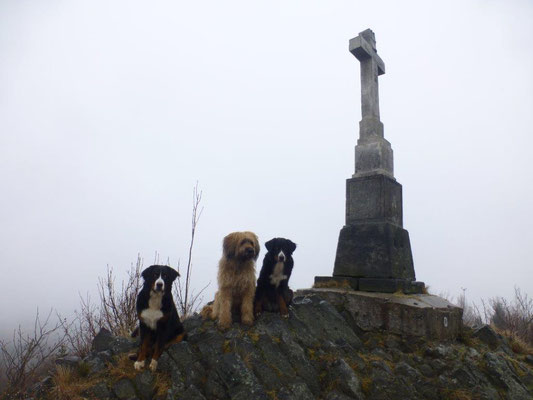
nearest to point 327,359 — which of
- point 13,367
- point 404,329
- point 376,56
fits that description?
point 404,329

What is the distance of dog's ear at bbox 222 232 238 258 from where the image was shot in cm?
576

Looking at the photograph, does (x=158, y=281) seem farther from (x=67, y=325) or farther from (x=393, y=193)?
(x=393, y=193)

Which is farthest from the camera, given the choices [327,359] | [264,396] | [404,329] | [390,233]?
[390,233]

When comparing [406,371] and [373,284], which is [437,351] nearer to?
[406,371]

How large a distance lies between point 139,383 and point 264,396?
5.28ft

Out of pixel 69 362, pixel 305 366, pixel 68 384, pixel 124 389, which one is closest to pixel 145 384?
pixel 124 389

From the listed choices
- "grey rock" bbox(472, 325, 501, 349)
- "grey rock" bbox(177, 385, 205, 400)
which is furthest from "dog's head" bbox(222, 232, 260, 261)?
"grey rock" bbox(472, 325, 501, 349)

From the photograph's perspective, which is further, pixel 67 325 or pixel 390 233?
pixel 67 325

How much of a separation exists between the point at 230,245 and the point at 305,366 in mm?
2074

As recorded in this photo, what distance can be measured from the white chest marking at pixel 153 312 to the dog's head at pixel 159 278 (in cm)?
11

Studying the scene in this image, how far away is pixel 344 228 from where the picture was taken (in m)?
7.84

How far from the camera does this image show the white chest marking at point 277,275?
581cm

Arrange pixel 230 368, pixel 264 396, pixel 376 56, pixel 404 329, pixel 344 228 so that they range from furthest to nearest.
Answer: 1. pixel 376 56
2. pixel 344 228
3. pixel 404 329
4. pixel 230 368
5. pixel 264 396

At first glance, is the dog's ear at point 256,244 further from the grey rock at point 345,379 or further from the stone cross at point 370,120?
the stone cross at point 370,120
